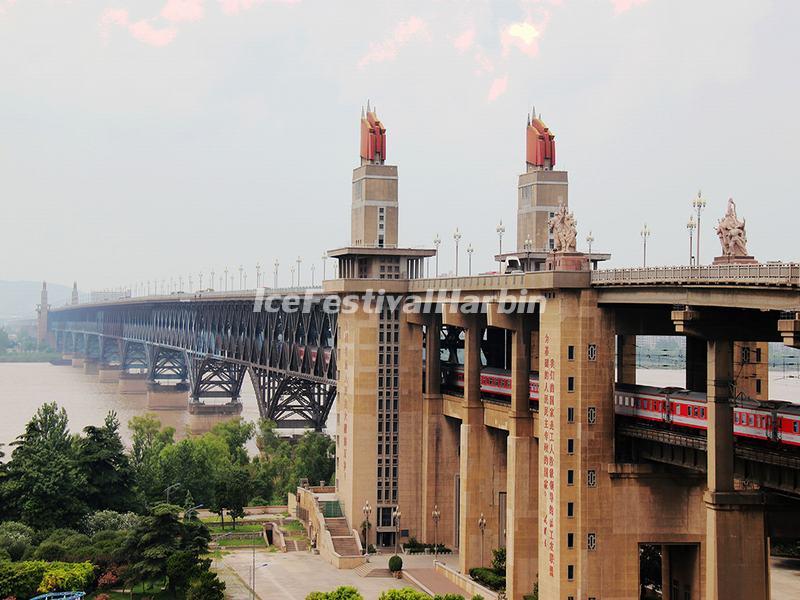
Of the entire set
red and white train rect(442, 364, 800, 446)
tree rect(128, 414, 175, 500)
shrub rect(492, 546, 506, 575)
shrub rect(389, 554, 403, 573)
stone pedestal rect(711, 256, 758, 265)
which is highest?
stone pedestal rect(711, 256, 758, 265)

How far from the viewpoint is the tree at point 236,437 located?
359 ft

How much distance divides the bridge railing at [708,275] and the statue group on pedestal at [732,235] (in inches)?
129

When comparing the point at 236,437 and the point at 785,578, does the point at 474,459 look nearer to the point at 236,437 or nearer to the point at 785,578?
the point at 785,578

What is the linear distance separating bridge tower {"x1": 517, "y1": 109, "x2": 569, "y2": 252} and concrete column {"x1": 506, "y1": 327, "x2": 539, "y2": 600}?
15.2m

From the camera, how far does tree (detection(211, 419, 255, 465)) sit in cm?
10950

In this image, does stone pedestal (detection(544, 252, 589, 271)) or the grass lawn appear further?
the grass lawn

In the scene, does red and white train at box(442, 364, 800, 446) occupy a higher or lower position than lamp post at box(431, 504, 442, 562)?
higher

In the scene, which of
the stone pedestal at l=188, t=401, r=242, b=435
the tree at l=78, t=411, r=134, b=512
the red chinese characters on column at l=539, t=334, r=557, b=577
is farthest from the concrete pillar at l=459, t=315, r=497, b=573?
the stone pedestal at l=188, t=401, r=242, b=435

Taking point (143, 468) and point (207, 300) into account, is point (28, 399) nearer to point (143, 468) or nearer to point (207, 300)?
point (207, 300)

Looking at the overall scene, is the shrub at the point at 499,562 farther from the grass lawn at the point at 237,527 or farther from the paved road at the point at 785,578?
the grass lawn at the point at 237,527

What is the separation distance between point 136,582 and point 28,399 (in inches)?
5537

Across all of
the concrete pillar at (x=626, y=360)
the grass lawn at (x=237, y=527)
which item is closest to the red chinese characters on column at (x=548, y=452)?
the concrete pillar at (x=626, y=360)

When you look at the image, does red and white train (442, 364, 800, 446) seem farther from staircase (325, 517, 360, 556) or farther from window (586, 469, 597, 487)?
staircase (325, 517, 360, 556)

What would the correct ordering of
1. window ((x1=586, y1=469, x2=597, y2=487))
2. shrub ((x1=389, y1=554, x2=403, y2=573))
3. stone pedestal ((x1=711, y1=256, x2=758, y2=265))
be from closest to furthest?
1. stone pedestal ((x1=711, y1=256, x2=758, y2=265))
2. window ((x1=586, y1=469, x2=597, y2=487))
3. shrub ((x1=389, y1=554, x2=403, y2=573))
